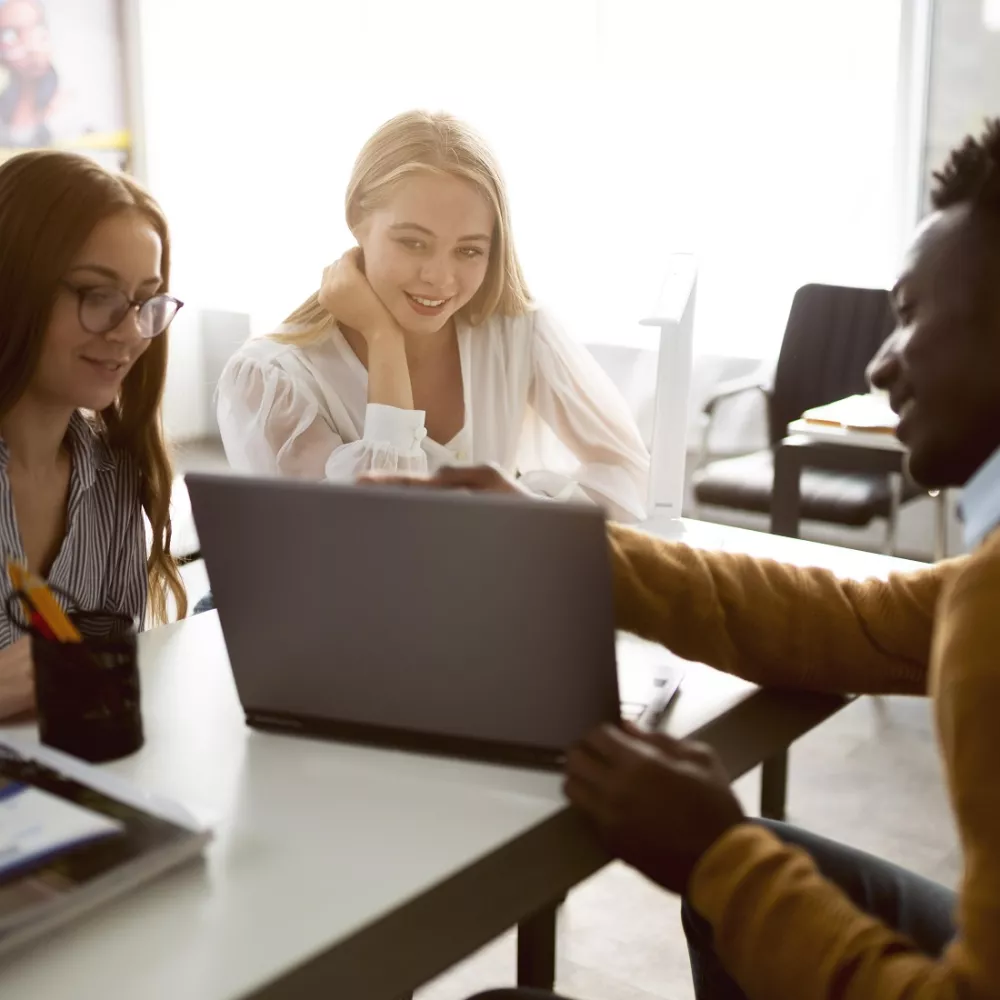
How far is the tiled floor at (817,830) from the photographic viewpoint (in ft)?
6.31

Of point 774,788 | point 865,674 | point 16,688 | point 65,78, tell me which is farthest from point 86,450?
point 65,78

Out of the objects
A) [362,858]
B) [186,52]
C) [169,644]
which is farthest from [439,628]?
[186,52]

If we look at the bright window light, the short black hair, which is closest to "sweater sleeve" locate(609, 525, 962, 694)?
the short black hair

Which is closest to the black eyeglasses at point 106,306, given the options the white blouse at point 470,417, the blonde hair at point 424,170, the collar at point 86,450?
the collar at point 86,450

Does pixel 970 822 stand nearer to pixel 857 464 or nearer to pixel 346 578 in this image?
pixel 346 578

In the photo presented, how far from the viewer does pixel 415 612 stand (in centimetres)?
93

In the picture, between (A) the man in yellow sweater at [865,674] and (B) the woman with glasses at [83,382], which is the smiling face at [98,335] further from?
(A) the man in yellow sweater at [865,674]

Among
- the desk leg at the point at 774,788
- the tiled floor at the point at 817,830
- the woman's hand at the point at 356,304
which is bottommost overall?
the tiled floor at the point at 817,830

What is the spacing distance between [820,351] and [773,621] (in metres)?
2.66

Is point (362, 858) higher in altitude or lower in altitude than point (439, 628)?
lower

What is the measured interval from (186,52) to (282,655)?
492cm

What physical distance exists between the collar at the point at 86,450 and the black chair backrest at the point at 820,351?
2.48 m

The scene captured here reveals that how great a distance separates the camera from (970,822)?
2.33 ft

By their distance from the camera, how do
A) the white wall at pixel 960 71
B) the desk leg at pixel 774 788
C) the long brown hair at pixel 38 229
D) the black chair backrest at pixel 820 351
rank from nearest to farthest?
the long brown hair at pixel 38 229, the desk leg at pixel 774 788, the black chair backrest at pixel 820 351, the white wall at pixel 960 71
